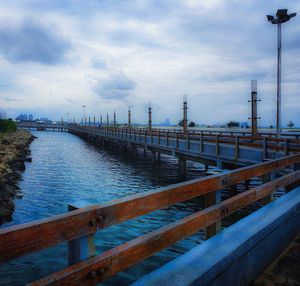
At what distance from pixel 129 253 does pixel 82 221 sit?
481mm

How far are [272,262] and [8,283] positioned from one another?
5.88m

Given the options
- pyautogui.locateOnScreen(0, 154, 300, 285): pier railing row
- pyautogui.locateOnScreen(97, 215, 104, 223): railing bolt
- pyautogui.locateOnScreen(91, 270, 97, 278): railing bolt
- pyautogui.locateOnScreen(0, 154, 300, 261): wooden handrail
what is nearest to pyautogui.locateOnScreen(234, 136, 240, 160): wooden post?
pyautogui.locateOnScreen(0, 154, 300, 285): pier railing row

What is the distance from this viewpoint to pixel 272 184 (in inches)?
180

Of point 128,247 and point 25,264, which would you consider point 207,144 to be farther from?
point 128,247

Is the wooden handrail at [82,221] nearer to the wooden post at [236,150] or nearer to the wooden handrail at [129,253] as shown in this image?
the wooden handrail at [129,253]

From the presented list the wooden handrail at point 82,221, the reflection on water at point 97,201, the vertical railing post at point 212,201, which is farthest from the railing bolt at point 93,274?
the vertical railing post at point 212,201

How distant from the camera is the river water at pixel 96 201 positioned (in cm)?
762

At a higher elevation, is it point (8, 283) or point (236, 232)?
point (236, 232)

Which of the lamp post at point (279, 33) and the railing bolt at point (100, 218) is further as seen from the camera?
the lamp post at point (279, 33)

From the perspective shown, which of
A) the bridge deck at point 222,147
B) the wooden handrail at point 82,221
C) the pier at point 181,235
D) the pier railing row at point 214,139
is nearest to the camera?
the wooden handrail at point 82,221

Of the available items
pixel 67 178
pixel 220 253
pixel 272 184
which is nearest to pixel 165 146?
pixel 67 178

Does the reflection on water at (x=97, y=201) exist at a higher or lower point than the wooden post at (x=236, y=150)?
lower

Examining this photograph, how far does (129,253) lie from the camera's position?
222 centimetres

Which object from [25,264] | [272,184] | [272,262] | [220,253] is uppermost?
[272,184]
